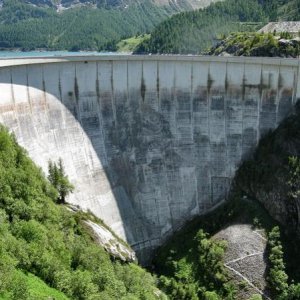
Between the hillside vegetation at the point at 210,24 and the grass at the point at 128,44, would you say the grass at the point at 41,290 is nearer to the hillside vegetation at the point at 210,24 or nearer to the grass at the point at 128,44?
the hillside vegetation at the point at 210,24

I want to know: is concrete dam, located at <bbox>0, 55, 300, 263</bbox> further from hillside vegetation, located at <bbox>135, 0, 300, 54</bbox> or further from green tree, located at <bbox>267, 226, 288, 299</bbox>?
hillside vegetation, located at <bbox>135, 0, 300, 54</bbox>

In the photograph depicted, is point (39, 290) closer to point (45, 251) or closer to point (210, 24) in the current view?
point (45, 251)

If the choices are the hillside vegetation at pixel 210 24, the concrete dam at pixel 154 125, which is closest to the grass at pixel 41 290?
the concrete dam at pixel 154 125

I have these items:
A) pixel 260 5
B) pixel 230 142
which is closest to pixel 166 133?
pixel 230 142

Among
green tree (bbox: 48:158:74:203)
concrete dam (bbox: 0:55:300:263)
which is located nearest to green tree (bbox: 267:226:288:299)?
concrete dam (bbox: 0:55:300:263)

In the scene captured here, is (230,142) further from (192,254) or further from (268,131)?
(192,254)

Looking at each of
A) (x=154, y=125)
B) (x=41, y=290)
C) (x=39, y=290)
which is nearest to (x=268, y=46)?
(x=154, y=125)
